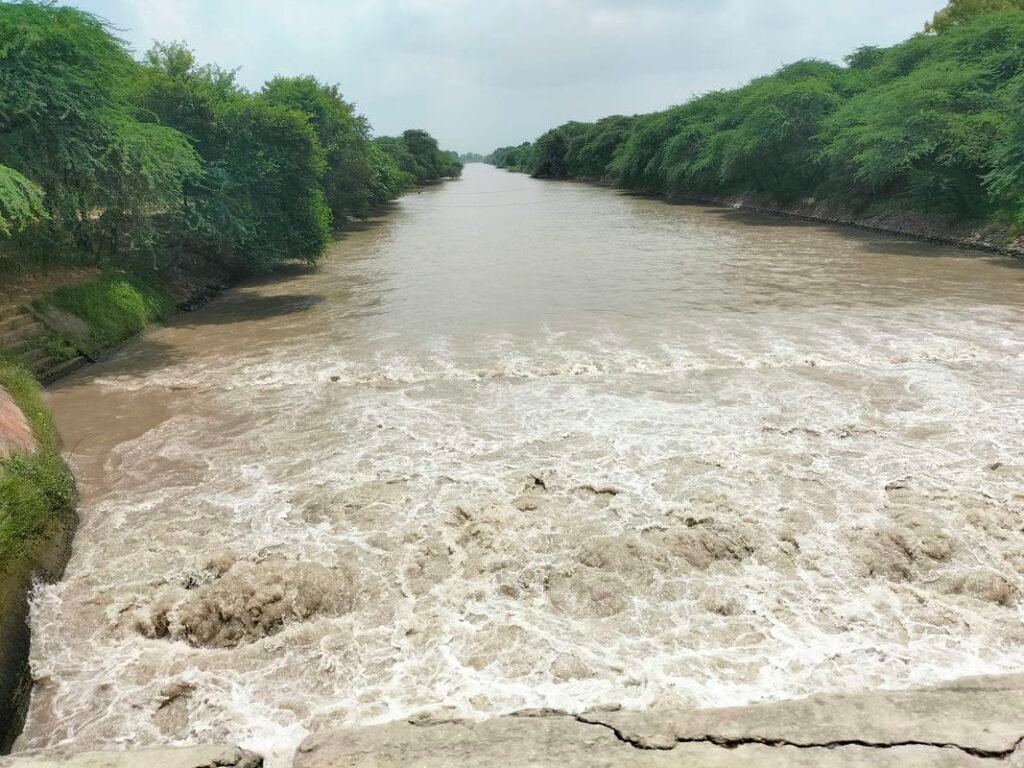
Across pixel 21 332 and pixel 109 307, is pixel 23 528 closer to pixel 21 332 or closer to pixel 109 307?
pixel 21 332

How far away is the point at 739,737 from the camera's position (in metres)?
3.68

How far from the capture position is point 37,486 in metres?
6.92

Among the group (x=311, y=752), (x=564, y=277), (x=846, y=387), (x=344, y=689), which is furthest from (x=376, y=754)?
(x=564, y=277)

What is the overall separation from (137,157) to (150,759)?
1351 centimetres

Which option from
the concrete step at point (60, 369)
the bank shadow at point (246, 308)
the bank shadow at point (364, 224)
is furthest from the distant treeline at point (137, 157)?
the bank shadow at point (364, 224)

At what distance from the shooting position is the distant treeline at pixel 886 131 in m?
24.9

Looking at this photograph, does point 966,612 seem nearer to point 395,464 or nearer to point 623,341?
point 395,464

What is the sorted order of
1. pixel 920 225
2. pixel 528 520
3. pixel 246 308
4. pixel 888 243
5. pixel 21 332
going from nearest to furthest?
pixel 528 520 < pixel 21 332 < pixel 246 308 < pixel 888 243 < pixel 920 225

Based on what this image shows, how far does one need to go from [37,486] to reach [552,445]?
5846 millimetres

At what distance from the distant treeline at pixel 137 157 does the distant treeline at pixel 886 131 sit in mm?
23003

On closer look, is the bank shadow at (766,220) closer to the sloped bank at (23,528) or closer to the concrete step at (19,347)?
the concrete step at (19,347)

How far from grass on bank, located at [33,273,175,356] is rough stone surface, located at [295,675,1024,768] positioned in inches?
497

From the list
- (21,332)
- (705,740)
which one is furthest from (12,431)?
(705,740)

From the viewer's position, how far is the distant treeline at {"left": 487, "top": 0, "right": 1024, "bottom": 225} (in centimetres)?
2488
